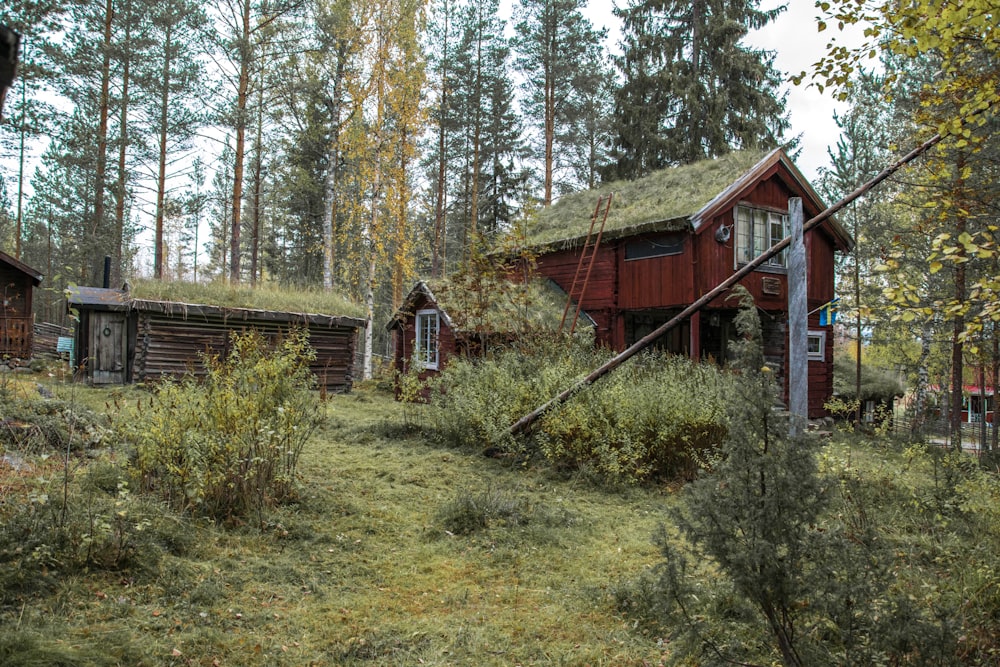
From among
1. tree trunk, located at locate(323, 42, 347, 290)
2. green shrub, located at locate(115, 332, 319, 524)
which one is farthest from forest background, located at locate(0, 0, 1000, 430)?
green shrub, located at locate(115, 332, 319, 524)

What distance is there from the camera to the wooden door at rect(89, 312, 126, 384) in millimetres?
14133

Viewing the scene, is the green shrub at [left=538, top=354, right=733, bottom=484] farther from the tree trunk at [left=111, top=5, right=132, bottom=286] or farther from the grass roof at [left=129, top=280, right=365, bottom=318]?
the tree trunk at [left=111, top=5, right=132, bottom=286]

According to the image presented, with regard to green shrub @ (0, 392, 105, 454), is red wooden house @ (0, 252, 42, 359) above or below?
above

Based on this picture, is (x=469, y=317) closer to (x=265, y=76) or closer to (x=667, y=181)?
(x=667, y=181)

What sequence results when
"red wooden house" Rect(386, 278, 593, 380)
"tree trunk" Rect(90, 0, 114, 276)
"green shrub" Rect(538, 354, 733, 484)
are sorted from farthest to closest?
"tree trunk" Rect(90, 0, 114, 276)
"red wooden house" Rect(386, 278, 593, 380)
"green shrub" Rect(538, 354, 733, 484)

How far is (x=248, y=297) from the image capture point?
15438 millimetres

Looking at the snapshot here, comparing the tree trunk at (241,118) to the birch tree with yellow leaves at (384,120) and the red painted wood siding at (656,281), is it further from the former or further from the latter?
the red painted wood siding at (656,281)

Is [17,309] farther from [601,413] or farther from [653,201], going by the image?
[601,413]

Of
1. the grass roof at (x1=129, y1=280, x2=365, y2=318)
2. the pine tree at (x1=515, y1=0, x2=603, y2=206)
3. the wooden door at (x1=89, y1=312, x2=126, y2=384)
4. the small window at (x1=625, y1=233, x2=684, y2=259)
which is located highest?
the pine tree at (x1=515, y1=0, x2=603, y2=206)

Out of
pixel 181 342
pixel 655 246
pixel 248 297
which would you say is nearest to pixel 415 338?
pixel 248 297

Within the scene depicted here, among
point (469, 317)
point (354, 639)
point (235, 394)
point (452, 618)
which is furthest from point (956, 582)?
point (469, 317)

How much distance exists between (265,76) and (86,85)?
6303 mm

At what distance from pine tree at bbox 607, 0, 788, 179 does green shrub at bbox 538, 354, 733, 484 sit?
17.1 metres

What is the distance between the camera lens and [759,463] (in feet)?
7.93
